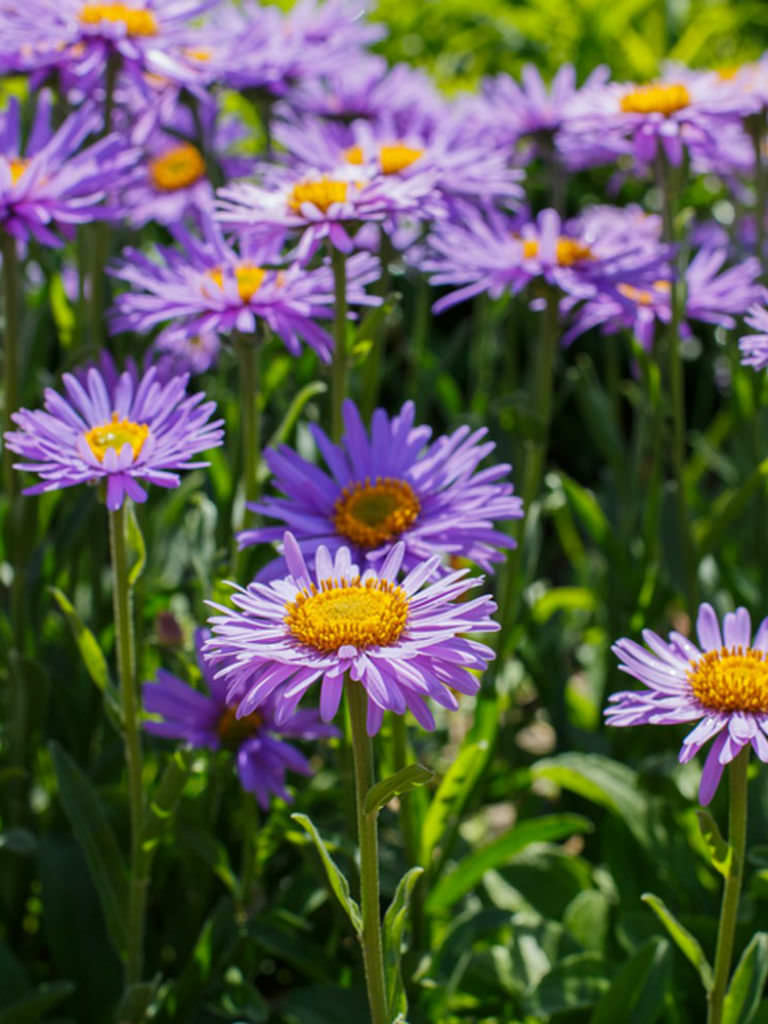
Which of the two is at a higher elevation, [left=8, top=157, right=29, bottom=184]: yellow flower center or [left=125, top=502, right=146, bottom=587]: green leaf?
[left=8, top=157, right=29, bottom=184]: yellow flower center

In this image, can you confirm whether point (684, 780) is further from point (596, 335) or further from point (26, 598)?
point (596, 335)

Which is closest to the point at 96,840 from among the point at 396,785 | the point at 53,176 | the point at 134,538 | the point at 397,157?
the point at 134,538

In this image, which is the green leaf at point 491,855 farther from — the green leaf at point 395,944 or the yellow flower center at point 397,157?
the yellow flower center at point 397,157

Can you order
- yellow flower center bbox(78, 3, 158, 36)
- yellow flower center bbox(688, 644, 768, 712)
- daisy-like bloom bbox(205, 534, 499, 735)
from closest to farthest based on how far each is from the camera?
daisy-like bloom bbox(205, 534, 499, 735) < yellow flower center bbox(688, 644, 768, 712) < yellow flower center bbox(78, 3, 158, 36)

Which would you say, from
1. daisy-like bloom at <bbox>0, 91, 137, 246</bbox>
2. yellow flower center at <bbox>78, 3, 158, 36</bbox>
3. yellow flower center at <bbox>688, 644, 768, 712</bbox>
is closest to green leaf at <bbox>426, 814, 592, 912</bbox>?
yellow flower center at <bbox>688, 644, 768, 712</bbox>

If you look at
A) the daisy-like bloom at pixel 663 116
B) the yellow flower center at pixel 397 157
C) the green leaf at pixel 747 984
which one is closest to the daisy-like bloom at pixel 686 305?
the daisy-like bloom at pixel 663 116

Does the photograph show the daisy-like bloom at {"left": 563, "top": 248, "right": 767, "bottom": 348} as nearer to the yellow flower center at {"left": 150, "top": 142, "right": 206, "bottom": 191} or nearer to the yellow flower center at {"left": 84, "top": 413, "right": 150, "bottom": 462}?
the yellow flower center at {"left": 84, "top": 413, "right": 150, "bottom": 462}

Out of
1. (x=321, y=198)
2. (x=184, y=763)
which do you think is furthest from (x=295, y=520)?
(x=321, y=198)
